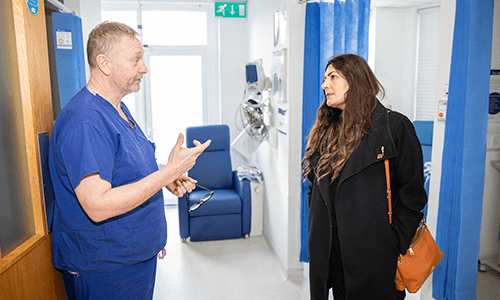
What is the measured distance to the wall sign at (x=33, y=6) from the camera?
1.25 metres

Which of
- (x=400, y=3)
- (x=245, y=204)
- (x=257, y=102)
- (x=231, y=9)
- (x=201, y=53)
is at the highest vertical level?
(x=231, y=9)

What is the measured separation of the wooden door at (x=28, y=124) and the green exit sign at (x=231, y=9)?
3.24m

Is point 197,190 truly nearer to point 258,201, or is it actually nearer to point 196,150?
point 258,201

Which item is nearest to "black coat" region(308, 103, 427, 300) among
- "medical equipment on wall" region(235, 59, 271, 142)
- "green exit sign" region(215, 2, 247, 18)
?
"medical equipment on wall" region(235, 59, 271, 142)

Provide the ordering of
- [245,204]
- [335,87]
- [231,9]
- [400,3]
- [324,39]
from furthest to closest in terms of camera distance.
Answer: [231,9] → [245,204] → [400,3] → [324,39] → [335,87]

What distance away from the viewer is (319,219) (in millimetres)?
1543

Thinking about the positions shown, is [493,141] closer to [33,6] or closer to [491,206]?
[491,206]

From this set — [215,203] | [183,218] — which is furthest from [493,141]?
[183,218]

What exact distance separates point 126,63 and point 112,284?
768 mm

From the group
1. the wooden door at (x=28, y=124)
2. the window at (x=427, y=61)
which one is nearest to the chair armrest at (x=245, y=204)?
the window at (x=427, y=61)

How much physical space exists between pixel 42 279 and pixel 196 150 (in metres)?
0.73

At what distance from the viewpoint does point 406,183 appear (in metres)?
1.40

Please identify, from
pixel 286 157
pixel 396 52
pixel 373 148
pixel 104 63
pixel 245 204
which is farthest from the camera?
pixel 245 204

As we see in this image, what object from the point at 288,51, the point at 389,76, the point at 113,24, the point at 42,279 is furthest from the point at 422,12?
the point at 42,279
